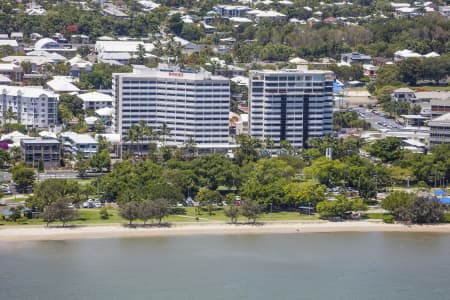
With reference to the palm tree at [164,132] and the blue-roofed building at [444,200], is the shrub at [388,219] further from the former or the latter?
the palm tree at [164,132]

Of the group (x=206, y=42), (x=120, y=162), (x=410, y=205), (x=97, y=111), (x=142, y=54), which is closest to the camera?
(x=410, y=205)

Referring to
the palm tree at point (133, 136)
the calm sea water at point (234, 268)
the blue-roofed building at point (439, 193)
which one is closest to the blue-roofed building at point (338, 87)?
the palm tree at point (133, 136)

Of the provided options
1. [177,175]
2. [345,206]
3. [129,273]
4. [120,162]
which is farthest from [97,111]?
[129,273]

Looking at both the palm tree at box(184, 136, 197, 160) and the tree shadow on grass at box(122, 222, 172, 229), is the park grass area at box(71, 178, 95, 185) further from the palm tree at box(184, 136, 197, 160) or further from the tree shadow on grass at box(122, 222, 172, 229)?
the tree shadow on grass at box(122, 222, 172, 229)

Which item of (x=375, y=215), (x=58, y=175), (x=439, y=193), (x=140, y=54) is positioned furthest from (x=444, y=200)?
(x=140, y=54)

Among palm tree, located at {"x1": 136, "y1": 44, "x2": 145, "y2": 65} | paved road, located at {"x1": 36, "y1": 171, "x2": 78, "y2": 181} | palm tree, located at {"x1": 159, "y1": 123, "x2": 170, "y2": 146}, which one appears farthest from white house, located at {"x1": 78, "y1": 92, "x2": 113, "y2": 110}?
paved road, located at {"x1": 36, "y1": 171, "x2": 78, "y2": 181}

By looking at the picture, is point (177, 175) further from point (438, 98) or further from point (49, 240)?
point (438, 98)
